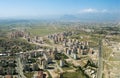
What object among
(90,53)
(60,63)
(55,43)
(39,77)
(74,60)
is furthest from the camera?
(55,43)

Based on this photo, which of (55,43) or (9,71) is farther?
(55,43)

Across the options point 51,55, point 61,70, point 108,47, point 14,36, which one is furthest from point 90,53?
point 14,36

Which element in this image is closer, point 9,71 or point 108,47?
point 9,71

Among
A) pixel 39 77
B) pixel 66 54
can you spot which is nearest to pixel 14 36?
pixel 66 54

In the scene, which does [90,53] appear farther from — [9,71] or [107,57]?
[9,71]

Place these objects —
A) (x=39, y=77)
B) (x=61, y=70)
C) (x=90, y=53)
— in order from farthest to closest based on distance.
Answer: (x=90, y=53)
(x=61, y=70)
(x=39, y=77)

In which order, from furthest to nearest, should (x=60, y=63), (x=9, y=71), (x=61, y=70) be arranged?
(x=60, y=63), (x=61, y=70), (x=9, y=71)

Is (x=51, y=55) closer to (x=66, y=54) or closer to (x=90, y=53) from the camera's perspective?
(x=66, y=54)

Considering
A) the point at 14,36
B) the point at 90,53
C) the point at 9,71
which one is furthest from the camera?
the point at 14,36
